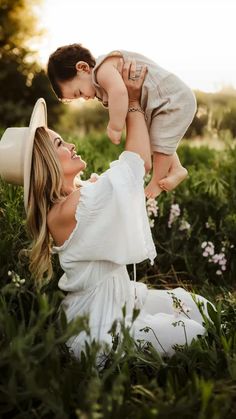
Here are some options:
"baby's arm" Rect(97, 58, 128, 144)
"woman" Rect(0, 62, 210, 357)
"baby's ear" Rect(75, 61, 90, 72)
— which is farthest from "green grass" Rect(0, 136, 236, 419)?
"baby's ear" Rect(75, 61, 90, 72)

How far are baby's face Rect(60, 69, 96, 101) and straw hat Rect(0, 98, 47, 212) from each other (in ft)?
0.46

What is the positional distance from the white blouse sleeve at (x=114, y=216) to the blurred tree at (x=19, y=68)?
11.5 metres

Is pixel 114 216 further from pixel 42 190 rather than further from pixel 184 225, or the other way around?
pixel 184 225

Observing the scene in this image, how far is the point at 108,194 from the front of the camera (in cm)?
298

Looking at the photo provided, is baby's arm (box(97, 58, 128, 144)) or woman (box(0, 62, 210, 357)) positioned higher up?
baby's arm (box(97, 58, 128, 144))

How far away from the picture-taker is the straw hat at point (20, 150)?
121 inches

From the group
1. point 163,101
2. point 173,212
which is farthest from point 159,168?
point 173,212

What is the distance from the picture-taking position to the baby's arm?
116 inches

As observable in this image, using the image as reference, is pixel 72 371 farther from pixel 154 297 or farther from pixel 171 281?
pixel 171 281

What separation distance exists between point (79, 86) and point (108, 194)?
22.3 inches

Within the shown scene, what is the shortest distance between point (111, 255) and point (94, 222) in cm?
17

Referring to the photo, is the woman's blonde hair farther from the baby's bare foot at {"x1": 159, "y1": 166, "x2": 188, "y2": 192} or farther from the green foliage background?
the baby's bare foot at {"x1": 159, "y1": 166, "x2": 188, "y2": 192}

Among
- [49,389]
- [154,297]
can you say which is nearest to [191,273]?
[154,297]

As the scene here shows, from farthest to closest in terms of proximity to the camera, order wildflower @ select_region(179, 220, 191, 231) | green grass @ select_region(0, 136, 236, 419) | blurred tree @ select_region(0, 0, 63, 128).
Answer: blurred tree @ select_region(0, 0, 63, 128), wildflower @ select_region(179, 220, 191, 231), green grass @ select_region(0, 136, 236, 419)
